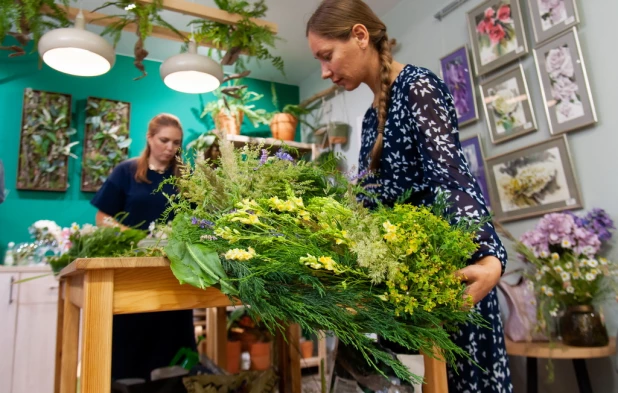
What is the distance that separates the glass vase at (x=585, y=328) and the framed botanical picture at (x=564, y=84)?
910 mm

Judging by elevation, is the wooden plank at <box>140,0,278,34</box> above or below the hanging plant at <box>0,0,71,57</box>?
above

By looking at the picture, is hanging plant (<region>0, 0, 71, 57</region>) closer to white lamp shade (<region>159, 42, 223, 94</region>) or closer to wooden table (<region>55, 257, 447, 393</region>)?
white lamp shade (<region>159, 42, 223, 94</region>)

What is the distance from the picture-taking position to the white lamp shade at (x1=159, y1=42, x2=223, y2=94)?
2.27 m

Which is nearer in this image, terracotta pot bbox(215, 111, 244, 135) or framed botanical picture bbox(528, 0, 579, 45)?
framed botanical picture bbox(528, 0, 579, 45)

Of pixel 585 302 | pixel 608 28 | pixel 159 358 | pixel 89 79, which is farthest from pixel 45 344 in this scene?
pixel 608 28

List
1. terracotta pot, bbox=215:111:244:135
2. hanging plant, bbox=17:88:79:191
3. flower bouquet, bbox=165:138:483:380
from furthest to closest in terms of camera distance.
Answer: terracotta pot, bbox=215:111:244:135, hanging plant, bbox=17:88:79:191, flower bouquet, bbox=165:138:483:380

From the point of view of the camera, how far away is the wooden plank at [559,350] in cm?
175

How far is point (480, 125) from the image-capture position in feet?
9.09

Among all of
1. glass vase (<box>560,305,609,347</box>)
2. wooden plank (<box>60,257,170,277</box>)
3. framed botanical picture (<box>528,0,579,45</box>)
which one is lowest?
glass vase (<box>560,305,609,347</box>)

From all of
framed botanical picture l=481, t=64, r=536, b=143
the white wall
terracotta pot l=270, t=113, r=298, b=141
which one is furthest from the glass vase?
terracotta pot l=270, t=113, r=298, b=141

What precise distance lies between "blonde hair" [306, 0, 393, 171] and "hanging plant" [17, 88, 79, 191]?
10.5 ft

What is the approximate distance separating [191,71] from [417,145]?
160 centimetres

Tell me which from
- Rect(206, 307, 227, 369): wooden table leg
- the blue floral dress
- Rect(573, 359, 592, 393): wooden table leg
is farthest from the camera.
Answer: Rect(206, 307, 227, 369): wooden table leg

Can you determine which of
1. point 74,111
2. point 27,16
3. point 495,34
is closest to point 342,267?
point 27,16
